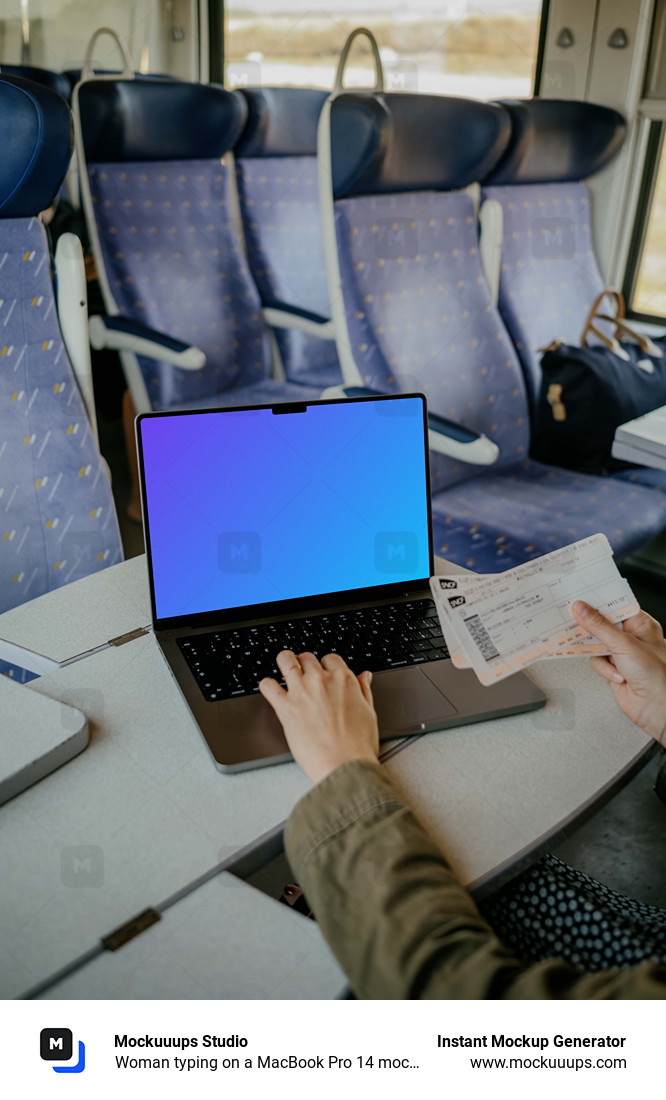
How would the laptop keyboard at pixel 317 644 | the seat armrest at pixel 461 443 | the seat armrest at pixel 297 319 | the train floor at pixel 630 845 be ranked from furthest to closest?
1. the seat armrest at pixel 297 319
2. the seat armrest at pixel 461 443
3. the train floor at pixel 630 845
4. the laptop keyboard at pixel 317 644

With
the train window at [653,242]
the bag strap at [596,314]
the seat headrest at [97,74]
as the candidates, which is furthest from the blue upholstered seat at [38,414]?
the seat headrest at [97,74]

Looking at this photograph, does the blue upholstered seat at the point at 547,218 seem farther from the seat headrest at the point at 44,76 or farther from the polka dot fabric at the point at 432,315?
the seat headrest at the point at 44,76

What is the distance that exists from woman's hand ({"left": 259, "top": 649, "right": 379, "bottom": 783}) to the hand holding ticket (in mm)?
101

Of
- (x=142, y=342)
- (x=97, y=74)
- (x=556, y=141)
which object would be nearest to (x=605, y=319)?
(x=556, y=141)

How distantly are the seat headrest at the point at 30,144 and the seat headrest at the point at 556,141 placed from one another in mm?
1365

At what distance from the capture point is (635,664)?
828 mm

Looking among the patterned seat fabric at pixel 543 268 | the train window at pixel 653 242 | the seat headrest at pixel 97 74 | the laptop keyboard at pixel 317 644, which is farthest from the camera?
the seat headrest at pixel 97 74

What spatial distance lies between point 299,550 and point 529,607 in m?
0.28

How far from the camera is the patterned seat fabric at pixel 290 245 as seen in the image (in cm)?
281

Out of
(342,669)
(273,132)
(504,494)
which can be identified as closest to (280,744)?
(342,669)

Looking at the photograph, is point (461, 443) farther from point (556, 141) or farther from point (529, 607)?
point (556, 141)

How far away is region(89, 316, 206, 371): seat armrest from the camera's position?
81.5 inches
